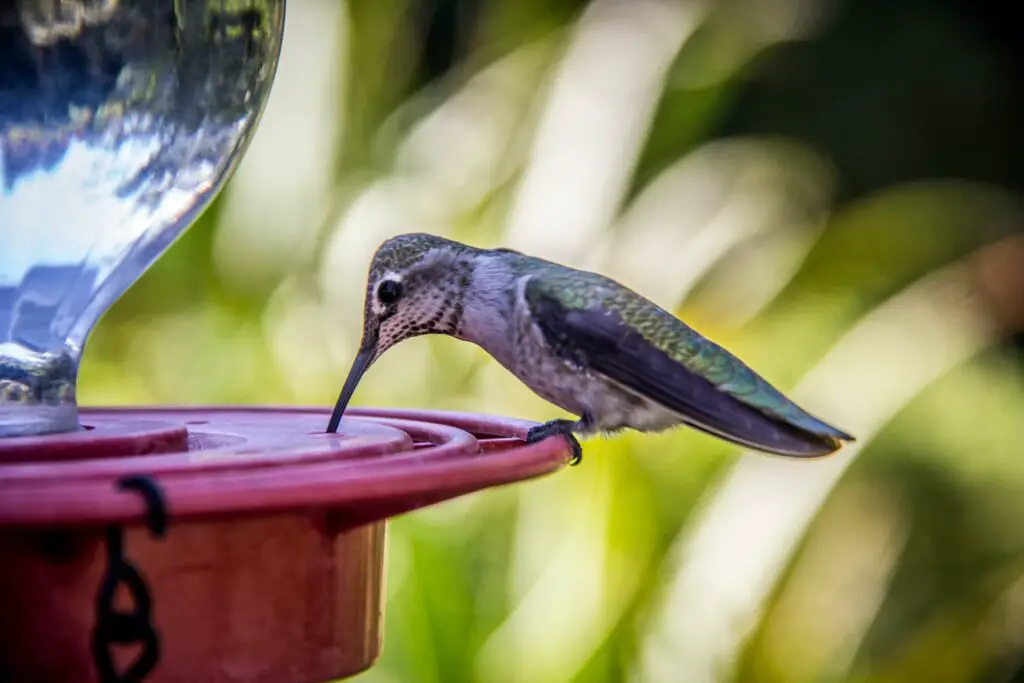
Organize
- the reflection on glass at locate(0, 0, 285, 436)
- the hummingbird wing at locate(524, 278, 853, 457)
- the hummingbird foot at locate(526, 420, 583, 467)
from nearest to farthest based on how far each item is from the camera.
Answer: the reflection on glass at locate(0, 0, 285, 436)
the hummingbird foot at locate(526, 420, 583, 467)
the hummingbird wing at locate(524, 278, 853, 457)

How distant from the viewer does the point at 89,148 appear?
1.54 m

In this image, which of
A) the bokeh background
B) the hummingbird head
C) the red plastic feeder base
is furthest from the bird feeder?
the bokeh background

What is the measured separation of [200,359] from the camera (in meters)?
3.70

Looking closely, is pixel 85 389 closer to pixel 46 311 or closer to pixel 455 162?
pixel 455 162

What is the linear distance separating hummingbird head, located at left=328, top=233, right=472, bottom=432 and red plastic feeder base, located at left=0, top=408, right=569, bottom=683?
666 millimetres

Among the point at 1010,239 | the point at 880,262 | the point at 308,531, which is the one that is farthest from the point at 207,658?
the point at 1010,239

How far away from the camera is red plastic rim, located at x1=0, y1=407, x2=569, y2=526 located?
3.02 feet

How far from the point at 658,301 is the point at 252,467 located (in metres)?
2.95

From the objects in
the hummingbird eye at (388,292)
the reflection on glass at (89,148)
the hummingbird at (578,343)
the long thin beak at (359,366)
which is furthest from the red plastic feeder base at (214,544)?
the hummingbird eye at (388,292)

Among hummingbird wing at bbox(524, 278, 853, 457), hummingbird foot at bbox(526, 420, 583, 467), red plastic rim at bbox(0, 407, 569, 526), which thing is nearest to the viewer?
red plastic rim at bbox(0, 407, 569, 526)

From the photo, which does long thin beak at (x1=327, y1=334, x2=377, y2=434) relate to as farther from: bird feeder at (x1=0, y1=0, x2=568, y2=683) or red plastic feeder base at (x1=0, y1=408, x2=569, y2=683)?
red plastic feeder base at (x1=0, y1=408, x2=569, y2=683)

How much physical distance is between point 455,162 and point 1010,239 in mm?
1954

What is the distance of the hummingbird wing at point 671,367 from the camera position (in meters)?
1.83

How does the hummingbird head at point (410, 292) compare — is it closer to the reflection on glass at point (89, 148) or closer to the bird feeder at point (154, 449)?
the bird feeder at point (154, 449)
